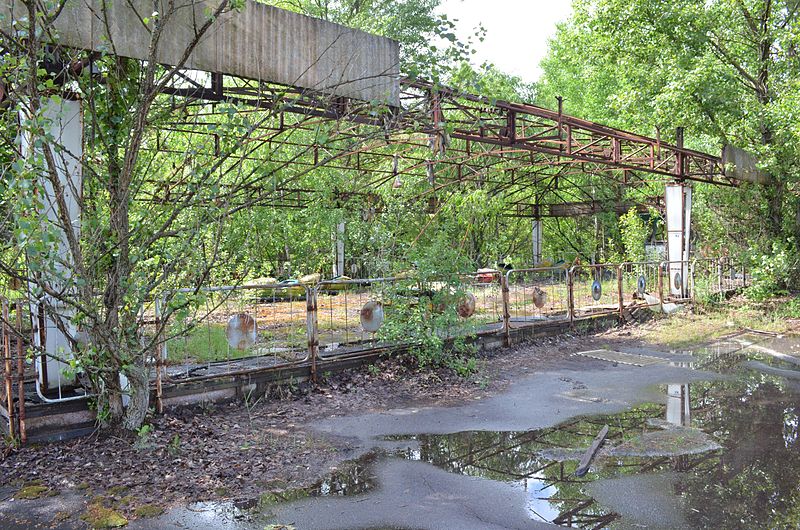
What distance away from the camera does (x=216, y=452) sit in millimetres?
6168

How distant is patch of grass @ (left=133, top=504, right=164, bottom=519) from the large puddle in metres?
0.76

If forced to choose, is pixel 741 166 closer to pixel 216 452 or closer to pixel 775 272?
pixel 775 272

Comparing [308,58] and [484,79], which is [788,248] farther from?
[308,58]

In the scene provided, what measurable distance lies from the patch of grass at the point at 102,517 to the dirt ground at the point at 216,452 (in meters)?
0.09

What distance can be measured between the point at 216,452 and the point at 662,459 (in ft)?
14.5

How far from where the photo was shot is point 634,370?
33.9 ft

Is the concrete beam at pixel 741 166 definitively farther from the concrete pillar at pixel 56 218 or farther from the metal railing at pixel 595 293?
the concrete pillar at pixel 56 218

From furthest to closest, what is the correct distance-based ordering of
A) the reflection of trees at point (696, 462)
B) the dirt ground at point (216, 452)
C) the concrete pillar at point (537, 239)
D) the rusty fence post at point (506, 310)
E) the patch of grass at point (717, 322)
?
the concrete pillar at point (537, 239), the patch of grass at point (717, 322), the rusty fence post at point (506, 310), the dirt ground at point (216, 452), the reflection of trees at point (696, 462)

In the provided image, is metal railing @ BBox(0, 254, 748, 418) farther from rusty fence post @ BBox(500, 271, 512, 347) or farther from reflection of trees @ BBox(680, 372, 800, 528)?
reflection of trees @ BBox(680, 372, 800, 528)

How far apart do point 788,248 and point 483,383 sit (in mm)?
13675

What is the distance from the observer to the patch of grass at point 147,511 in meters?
4.82

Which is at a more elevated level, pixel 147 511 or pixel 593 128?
pixel 593 128

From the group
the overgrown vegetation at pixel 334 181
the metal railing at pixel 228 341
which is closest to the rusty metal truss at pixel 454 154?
the overgrown vegetation at pixel 334 181

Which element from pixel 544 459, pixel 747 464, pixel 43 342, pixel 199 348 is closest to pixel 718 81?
pixel 747 464
